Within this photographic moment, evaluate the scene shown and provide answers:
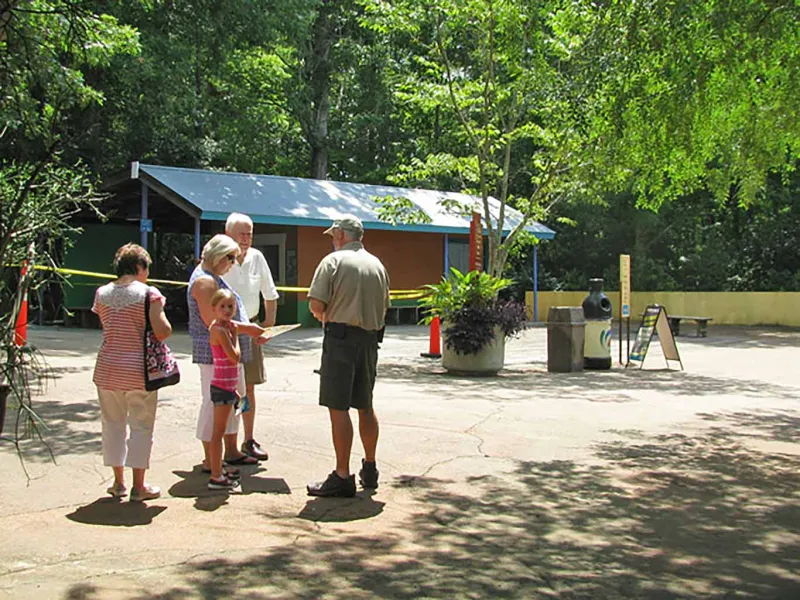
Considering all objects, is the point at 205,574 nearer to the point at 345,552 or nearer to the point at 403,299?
the point at 345,552

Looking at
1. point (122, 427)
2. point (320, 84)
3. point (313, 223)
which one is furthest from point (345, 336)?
point (320, 84)

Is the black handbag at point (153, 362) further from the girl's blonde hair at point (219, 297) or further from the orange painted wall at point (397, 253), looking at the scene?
the orange painted wall at point (397, 253)

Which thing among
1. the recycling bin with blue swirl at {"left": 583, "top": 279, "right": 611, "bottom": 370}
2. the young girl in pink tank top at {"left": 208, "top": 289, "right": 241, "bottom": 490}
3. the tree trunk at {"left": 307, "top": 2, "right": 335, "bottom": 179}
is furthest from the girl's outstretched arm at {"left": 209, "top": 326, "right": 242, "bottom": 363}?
the tree trunk at {"left": 307, "top": 2, "right": 335, "bottom": 179}

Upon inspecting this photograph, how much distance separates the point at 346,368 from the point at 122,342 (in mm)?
1411

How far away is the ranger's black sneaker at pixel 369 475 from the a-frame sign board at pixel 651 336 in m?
9.39

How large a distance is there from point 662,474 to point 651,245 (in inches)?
1079

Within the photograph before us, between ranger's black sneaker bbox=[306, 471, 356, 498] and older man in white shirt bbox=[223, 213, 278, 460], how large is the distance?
1.10m

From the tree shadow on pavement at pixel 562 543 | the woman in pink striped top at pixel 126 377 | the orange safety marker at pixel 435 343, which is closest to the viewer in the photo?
the tree shadow on pavement at pixel 562 543

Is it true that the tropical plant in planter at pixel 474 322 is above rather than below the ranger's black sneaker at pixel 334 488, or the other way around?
above

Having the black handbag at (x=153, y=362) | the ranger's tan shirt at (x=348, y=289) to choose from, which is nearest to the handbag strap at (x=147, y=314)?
the black handbag at (x=153, y=362)

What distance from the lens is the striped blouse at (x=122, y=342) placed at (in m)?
5.40

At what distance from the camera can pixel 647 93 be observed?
776cm

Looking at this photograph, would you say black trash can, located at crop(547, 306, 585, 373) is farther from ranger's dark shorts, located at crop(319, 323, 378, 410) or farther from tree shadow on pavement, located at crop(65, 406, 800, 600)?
ranger's dark shorts, located at crop(319, 323, 378, 410)

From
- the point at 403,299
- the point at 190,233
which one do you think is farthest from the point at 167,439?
the point at 190,233
